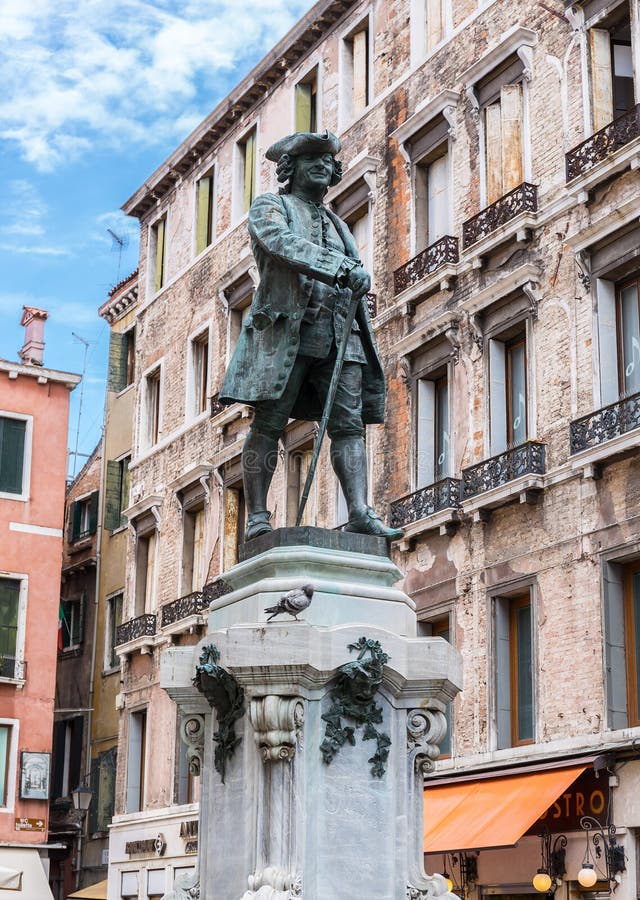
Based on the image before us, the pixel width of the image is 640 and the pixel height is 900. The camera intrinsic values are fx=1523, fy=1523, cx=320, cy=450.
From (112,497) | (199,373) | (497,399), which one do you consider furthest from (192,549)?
(497,399)

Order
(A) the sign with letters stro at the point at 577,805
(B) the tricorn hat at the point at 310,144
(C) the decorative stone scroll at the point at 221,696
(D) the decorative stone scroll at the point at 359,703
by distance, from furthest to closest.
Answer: (A) the sign with letters stro at the point at 577,805 → (B) the tricorn hat at the point at 310,144 → (C) the decorative stone scroll at the point at 221,696 → (D) the decorative stone scroll at the point at 359,703

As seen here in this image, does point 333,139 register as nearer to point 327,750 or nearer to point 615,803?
point 327,750

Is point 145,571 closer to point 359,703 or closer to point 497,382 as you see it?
point 497,382

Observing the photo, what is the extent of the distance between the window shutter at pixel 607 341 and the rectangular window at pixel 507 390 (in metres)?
1.84

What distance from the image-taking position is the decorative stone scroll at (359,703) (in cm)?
748

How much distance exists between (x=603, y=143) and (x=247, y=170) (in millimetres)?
13137

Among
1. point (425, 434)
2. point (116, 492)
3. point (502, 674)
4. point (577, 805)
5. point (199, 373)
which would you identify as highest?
point (199, 373)

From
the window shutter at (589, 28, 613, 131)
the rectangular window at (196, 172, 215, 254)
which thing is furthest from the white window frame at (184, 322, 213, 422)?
the window shutter at (589, 28, 613, 131)

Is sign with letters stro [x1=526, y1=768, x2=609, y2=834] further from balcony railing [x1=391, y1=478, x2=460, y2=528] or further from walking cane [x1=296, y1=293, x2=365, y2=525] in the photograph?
walking cane [x1=296, y1=293, x2=365, y2=525]

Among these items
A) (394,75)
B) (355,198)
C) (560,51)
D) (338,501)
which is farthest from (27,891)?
(560,51)

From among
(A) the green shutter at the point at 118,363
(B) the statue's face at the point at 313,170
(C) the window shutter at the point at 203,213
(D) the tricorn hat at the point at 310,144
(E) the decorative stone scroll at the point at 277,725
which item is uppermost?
(C) the window shutter at the point at 203,213

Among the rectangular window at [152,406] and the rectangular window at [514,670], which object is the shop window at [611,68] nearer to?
the rectangular window at [514,670]

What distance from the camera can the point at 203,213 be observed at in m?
33.4

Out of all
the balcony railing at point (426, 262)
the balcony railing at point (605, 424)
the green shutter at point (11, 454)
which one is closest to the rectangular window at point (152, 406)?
the green shutter at point (11, 454)
